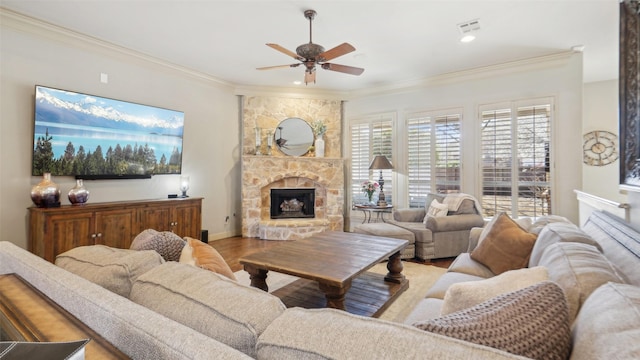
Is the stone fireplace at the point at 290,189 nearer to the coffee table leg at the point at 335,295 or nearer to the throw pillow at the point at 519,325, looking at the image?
the coffee table leg at the point at 335,295

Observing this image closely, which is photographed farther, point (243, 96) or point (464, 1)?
point (243, 96)

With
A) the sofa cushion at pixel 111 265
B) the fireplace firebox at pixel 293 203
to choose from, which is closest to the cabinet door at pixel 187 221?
the fireplace firebox at pixel 293 203

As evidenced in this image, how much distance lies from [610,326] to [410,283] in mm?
2563

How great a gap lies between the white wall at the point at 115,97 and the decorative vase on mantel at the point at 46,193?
0.31 m

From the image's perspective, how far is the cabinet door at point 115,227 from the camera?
11.2 feet

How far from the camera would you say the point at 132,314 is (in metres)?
0.74

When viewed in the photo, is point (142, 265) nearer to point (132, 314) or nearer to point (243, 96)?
point (132, 314)

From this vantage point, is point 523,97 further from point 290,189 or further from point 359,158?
point 290,189

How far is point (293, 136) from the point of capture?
5.91m

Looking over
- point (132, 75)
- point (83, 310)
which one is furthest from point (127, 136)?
point (83, 310)

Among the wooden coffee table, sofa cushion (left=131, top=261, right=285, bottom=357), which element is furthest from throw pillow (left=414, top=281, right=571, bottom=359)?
the wooden coffee table

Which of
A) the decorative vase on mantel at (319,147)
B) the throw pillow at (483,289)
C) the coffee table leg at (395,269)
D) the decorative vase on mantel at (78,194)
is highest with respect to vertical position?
the decorative vase on mantel at (319,147)

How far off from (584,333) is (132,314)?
114 cm

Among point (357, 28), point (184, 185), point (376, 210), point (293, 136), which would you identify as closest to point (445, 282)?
point (357, 28)
